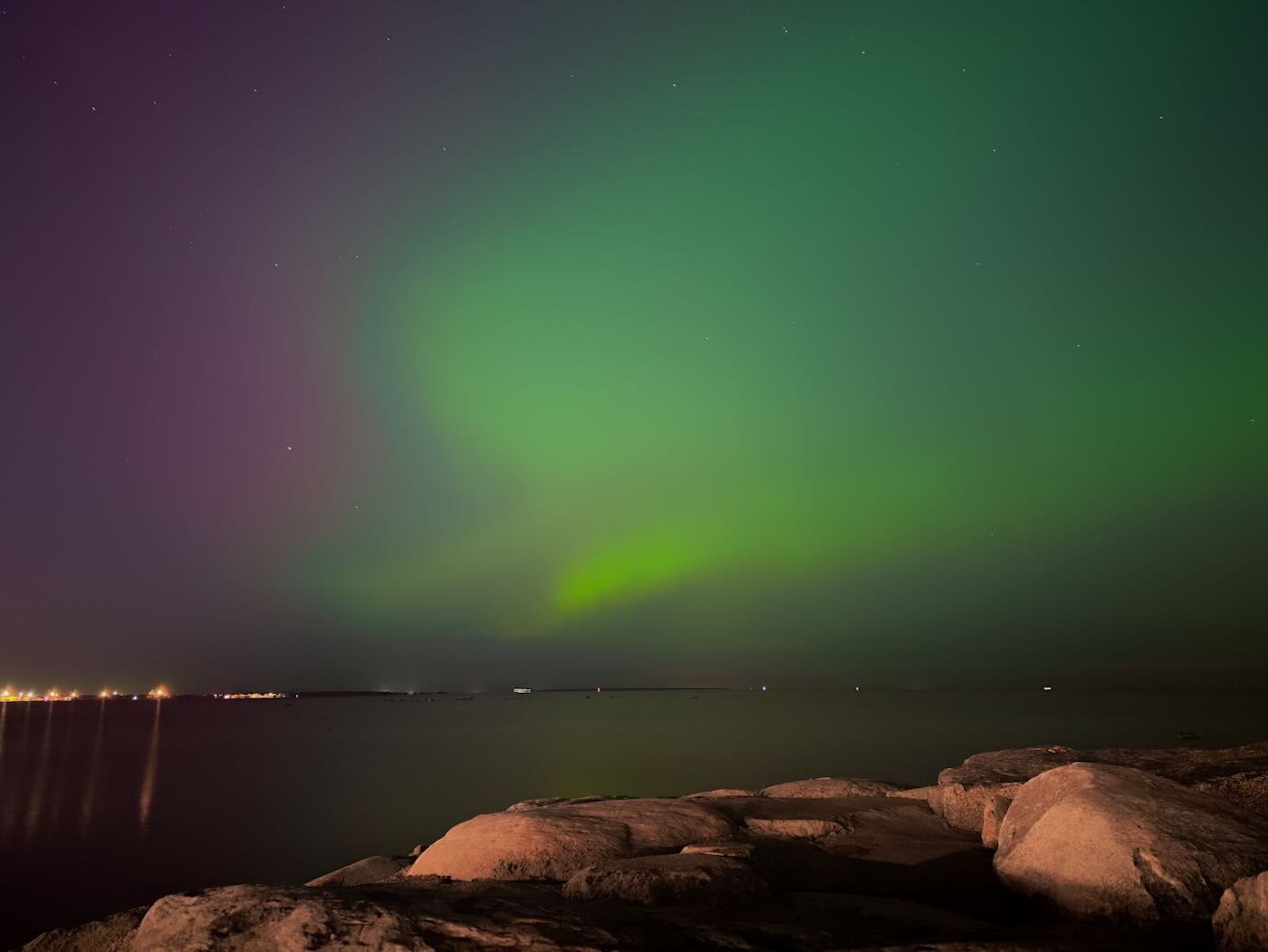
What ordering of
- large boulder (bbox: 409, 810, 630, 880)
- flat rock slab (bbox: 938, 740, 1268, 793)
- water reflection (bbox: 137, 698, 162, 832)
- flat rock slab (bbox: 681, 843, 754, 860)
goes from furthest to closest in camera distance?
water reflection (bbox: 137, 698, 162, 832), flat rock slab (bbox: 938, 740, 1268, 793), large boulder (bbox: 409, 810, 630, 880), flat rock slab (bbox: 681, 843, 754, 860)

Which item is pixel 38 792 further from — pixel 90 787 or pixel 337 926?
pixel 337 926

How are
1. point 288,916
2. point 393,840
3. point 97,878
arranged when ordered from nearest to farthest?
1. point 288,916
2. point 97,878
3. point 393,840

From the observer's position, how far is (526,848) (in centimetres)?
1050

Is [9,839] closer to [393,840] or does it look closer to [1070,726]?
[393,840]

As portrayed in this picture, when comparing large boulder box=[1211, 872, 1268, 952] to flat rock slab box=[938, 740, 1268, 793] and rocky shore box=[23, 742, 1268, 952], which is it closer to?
rocky shore box=[23, 742, 1268, 952]

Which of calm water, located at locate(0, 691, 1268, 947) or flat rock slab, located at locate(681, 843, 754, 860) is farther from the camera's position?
calm water, located at locate(0, 691, 1268, 947)

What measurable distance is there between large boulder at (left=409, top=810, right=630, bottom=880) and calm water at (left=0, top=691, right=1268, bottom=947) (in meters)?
14.9

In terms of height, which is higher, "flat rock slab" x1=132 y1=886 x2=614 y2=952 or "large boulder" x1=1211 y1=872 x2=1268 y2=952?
"flat rock slab" x1=132 y1=886 x2=614 y2=952

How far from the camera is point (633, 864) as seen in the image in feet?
27.7

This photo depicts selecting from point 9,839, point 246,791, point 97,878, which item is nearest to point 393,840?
point 97,878

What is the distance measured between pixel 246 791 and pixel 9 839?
12.6 m

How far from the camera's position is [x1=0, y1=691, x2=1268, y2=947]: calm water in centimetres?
2531

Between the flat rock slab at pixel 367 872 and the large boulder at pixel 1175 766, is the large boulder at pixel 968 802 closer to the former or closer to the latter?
the large boulder at pixel 1175 766

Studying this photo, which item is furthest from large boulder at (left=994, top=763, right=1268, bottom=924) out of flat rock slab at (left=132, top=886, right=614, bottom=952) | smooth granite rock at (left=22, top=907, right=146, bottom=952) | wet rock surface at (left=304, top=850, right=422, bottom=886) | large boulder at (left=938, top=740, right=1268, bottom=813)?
wet rock surface at (left=304, top=850, right=422, bottom=886)
